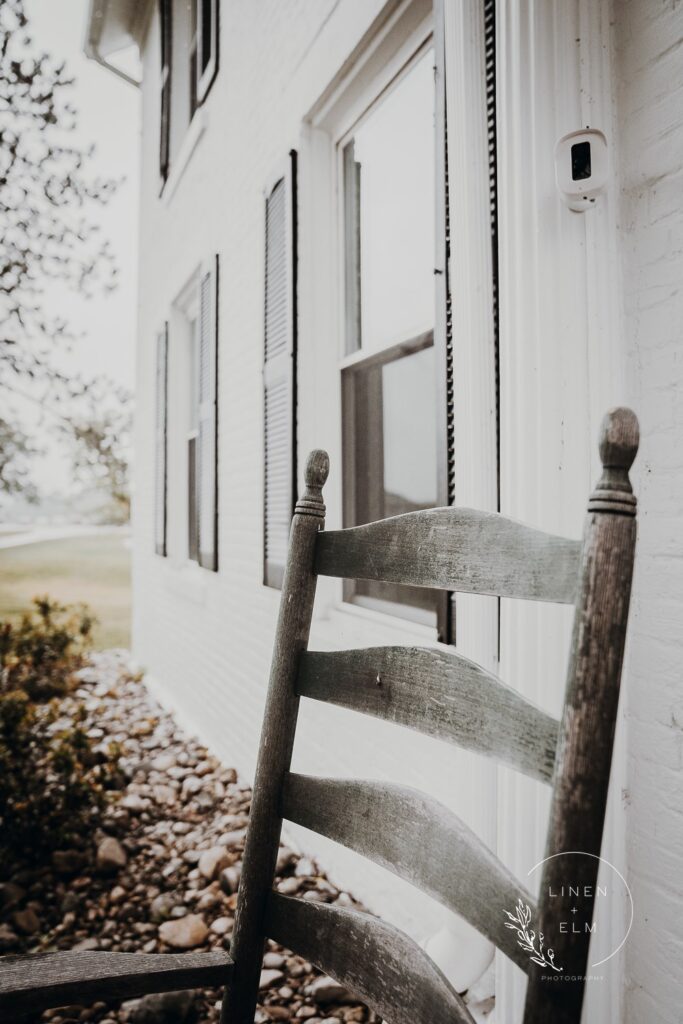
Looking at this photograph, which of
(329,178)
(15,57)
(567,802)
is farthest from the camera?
(15,57)

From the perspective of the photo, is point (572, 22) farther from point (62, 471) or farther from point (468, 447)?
point (62, 471)

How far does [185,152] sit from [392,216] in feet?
8.56

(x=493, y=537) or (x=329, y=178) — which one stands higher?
(x=329, y=178)

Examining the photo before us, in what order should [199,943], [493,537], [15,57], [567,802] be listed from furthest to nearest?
1. [15,57]
2. [199,943]
3. [493,537]
4. [567,802]

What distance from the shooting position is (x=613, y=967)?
931 millimetres

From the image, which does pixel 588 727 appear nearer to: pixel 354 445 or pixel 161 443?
pixel 354 445

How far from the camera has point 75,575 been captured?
11.0 meters

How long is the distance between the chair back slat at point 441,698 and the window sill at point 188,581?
2.57m

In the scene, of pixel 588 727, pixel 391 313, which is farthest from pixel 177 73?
pixel 588 727

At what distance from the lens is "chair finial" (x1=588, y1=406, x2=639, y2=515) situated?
49 cm

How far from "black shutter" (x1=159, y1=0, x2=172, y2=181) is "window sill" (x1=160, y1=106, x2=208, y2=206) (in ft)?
0.67

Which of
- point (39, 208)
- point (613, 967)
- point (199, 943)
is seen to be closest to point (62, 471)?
point (39, 208)

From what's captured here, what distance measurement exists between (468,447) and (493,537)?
2.05ft
